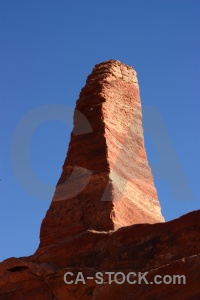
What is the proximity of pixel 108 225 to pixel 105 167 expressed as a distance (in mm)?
2401

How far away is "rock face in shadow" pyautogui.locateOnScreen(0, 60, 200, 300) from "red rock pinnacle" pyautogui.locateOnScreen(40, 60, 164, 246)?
4 cm

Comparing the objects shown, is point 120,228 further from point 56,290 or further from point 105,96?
point 105,96

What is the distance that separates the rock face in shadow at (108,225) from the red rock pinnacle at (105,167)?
0.04m

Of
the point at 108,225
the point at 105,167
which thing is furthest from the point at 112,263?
the point at 105,167

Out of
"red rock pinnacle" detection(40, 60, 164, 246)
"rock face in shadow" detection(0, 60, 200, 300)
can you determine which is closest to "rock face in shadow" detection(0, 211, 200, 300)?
"rock face in shadow" detection(0, 60, 200, 300)

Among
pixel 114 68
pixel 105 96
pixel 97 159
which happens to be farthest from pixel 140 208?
pixel 114 68

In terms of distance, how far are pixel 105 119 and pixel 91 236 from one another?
17.5 feet

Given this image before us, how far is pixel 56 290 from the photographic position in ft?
61.1

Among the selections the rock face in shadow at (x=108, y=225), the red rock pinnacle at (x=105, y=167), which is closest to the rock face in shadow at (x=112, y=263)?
the rock face in shadow at (x=108, y=225)

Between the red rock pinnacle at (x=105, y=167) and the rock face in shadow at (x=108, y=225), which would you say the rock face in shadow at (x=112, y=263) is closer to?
the rock face in shadow at (x=108, y=225)

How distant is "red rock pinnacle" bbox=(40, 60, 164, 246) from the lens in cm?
2098

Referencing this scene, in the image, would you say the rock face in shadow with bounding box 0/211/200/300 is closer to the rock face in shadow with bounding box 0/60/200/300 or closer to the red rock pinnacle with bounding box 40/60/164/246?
the rock face in shadow with bounding box 0/60/200/300

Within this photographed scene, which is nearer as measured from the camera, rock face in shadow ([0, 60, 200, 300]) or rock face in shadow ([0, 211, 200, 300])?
rock face in shadow ([0, 211, 200, 300])

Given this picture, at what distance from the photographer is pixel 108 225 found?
20.0m
